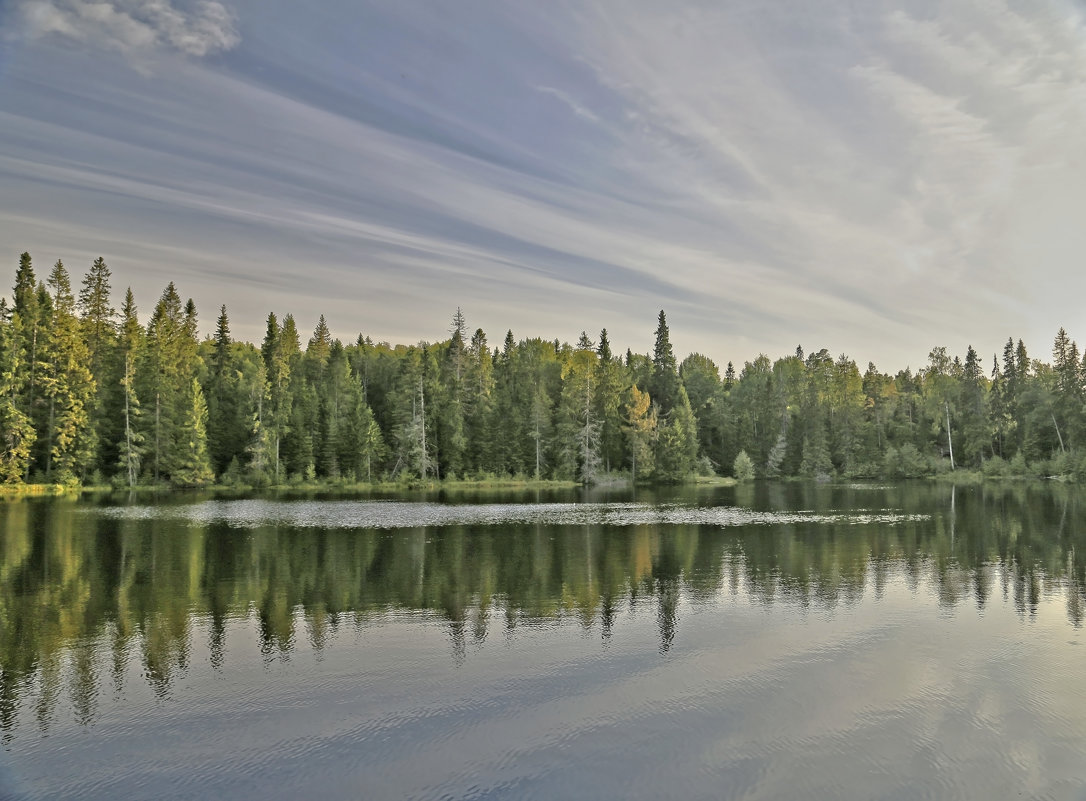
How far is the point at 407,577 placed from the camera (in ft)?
87.6

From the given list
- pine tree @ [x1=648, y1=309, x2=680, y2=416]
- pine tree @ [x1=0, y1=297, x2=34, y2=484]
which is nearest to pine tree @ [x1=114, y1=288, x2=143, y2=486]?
pine tree @ [x1=0, y1=297, x2=34, y2=484]

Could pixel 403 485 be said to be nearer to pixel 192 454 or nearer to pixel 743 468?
pixel 192 454

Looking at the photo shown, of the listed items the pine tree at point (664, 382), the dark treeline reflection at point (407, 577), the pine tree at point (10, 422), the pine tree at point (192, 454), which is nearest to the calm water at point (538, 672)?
the dark treeline reflection at point (407, 577)

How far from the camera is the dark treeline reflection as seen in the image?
1747 cm

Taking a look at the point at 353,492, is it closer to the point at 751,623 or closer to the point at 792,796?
the point at 751,623

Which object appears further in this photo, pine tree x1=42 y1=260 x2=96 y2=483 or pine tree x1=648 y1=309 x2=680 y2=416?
pine tree x1=648 y1=309 x2=680 y2=416

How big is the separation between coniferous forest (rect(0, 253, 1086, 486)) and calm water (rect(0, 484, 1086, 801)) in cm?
5193

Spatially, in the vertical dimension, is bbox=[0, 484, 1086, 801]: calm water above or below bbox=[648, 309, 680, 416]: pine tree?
below

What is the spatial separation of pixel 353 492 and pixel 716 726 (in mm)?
76249

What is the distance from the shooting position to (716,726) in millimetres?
12750

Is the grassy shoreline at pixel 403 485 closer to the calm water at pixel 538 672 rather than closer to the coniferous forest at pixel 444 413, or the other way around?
the coniferous forest at pixel 444 413

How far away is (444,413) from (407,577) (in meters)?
74.8

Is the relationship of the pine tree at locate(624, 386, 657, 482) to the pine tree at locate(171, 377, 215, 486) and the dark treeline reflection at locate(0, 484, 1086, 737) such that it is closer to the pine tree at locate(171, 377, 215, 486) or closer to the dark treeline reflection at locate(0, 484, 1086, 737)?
the pine tree at locate(171, 377, 215, 486)

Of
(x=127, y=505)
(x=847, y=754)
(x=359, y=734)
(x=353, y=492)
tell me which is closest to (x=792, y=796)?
(x=847, y=754)
